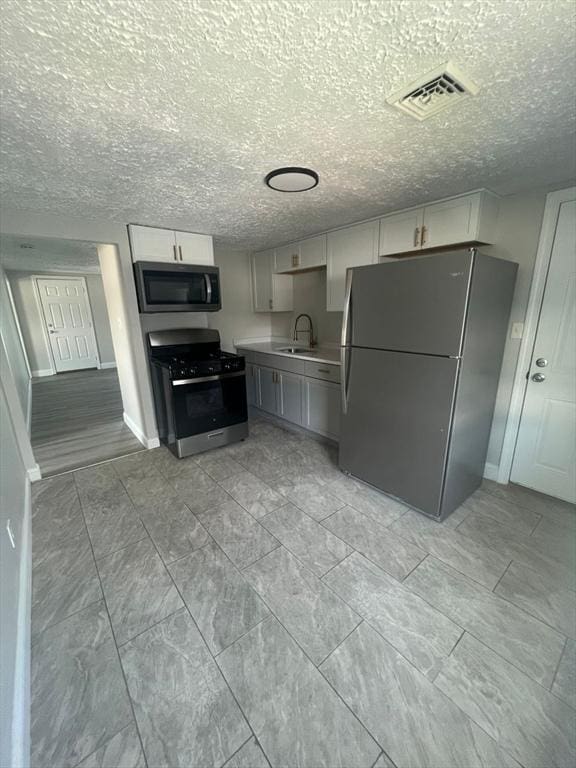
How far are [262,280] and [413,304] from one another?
2752 millimetres

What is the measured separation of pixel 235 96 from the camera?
1.19m

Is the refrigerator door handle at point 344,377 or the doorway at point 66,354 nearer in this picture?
the refrigerator door handle at point 344,377

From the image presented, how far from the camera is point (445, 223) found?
231 cm

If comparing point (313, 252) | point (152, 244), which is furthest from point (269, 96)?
point (313, 252)

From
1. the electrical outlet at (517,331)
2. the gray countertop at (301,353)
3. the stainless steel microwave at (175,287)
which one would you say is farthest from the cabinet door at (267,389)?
the electrical outlet at (517,331)

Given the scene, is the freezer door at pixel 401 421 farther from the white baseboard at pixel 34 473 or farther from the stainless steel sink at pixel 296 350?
the white baseboard at pixel 34 473

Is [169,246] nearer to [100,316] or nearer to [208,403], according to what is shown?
[208,403]

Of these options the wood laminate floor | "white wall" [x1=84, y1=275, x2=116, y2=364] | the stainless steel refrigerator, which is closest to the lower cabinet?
the stainless steel refrigerator

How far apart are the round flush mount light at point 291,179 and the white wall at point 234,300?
229 centimetres

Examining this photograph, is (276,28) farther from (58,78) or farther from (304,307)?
(304,307)

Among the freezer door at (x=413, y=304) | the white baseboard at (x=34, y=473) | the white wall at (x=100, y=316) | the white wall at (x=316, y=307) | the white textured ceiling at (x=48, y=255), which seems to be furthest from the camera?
the white wall at (x=100, y=316)

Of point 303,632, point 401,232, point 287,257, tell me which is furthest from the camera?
point 287,257

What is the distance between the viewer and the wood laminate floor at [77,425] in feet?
10.5

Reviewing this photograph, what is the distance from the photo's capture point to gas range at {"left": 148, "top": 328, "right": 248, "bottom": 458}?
118 inches
